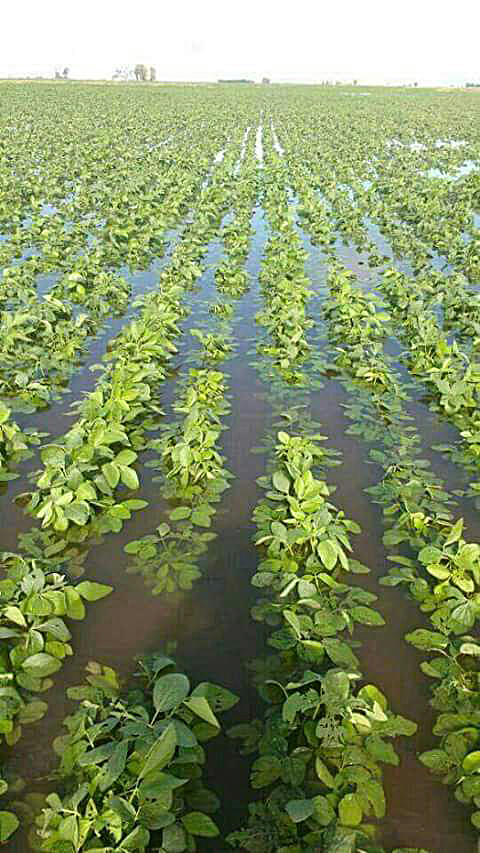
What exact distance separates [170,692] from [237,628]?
898 millimetres

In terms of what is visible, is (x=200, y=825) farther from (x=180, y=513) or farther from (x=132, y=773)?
(x=180, y=513)

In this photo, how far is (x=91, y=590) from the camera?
3.56 metres

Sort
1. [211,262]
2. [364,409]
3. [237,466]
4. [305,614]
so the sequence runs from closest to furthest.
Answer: [305,614]
[237,466]
[364,409]
[211,262]

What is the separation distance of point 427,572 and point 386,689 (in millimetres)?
979

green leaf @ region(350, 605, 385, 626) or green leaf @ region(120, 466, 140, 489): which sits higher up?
green leaf @ region(120, 466, 140, 489)

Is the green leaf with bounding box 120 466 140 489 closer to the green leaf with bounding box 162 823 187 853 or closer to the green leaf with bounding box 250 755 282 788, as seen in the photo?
the green leaf with bounding box 250 755 282 788

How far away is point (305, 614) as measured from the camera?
357 centimetres

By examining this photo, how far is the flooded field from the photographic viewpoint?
263 cm

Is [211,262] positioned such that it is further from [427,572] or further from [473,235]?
[427,572]

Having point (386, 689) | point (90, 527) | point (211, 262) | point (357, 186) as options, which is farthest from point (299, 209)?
point (386, 689)

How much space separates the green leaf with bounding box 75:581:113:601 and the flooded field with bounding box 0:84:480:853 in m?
0.04

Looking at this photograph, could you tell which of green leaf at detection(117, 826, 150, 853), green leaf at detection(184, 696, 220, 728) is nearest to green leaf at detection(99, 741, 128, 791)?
green leaf at detection(117, 826, 150, 853)

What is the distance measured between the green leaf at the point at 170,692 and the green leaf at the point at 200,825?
432 millimetres

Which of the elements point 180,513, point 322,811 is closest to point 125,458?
point 180,513
